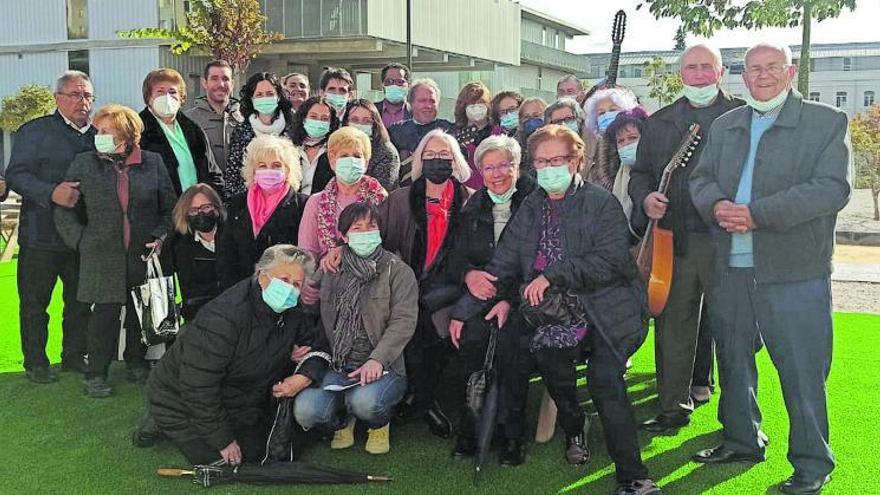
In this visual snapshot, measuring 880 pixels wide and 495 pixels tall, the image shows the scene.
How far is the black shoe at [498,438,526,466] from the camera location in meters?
4.51

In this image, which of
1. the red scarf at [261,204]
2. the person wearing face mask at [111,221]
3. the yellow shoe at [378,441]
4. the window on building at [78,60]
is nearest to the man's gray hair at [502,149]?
the red scarf at [261,204]

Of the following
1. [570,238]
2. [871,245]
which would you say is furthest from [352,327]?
[871,245]

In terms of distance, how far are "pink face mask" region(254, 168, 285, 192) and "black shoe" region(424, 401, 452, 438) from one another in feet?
5.34

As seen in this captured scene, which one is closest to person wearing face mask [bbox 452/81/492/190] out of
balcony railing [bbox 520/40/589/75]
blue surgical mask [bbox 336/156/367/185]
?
blue surgical mask [bbox 336/156/367/185]

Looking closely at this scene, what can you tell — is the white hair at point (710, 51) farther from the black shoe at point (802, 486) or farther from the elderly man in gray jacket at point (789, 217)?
the black shoe at point (802, 486)

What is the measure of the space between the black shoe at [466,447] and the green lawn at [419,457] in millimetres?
80

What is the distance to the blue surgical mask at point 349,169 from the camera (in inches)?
195

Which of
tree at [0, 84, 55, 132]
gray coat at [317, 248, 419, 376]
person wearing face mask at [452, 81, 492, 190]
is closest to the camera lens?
gray coat at [317, 248, 419, 376]

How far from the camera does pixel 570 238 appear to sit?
4.19m

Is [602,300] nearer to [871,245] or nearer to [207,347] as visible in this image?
[207,347]

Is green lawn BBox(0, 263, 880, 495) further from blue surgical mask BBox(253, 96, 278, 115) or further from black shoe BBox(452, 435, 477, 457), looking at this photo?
blue surgical mask BBox(253, 96, 278, 115)

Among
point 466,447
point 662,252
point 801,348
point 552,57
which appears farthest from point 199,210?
point 552,57

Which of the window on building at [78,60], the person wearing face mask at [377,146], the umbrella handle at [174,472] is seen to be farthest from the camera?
the window on building at [78,60]

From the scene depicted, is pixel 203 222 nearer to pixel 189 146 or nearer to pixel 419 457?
pixel 189 146
